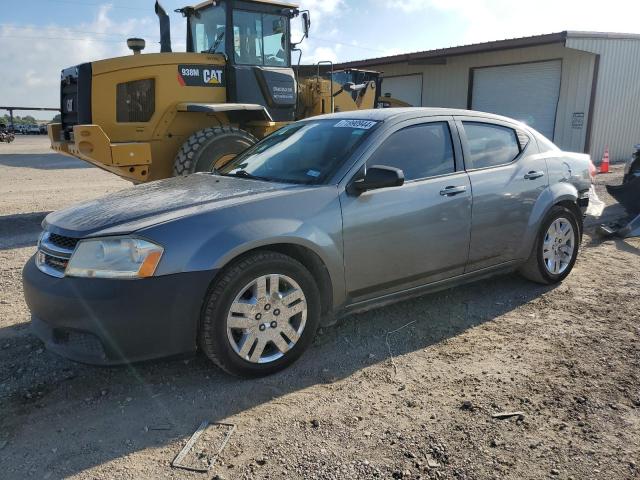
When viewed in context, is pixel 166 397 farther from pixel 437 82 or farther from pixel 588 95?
pixel 437 82

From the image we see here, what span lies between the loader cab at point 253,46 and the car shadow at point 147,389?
5475 millimetres

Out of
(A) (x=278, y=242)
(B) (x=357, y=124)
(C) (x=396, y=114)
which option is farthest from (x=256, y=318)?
(C) (x=396, y=114)

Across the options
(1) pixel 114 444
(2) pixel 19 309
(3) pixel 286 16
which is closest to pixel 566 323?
(1) pixel 114 444

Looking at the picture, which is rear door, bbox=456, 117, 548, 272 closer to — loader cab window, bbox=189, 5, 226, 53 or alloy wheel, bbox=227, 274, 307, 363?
alloy wheel, bbox=227, 274, 307, 363

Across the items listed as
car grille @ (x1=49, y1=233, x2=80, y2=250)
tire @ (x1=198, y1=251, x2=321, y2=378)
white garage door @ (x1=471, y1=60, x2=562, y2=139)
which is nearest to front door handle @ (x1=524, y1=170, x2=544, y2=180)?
tire @ (x1=198, y1=251, x2=321, y2=378)

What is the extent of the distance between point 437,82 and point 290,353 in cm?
1799

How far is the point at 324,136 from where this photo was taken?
4.08m

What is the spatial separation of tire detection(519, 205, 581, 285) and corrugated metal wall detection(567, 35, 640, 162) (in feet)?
39.3

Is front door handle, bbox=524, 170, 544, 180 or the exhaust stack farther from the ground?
the exhaust stack

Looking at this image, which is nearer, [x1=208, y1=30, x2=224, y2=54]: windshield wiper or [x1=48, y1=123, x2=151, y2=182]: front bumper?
[x1=48, y1=123, x2=151, y2=182]: front bumper

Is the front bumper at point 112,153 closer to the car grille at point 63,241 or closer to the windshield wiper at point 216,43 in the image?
the windshield wiper at point 216,43

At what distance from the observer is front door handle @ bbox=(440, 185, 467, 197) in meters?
4.01

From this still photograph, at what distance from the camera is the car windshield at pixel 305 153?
377 centimetres

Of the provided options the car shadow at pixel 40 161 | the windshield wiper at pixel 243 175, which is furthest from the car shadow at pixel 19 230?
the car shadow at pixel 40 161
